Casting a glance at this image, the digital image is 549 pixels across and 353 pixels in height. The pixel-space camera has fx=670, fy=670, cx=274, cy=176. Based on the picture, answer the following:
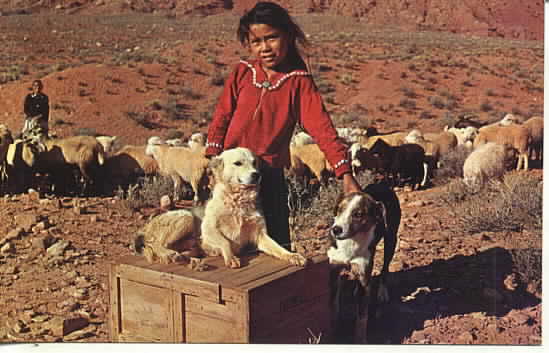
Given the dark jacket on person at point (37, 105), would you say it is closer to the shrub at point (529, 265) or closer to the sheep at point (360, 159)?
the sheep at point (360, 159)

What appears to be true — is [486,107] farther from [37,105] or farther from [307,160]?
[37,105]

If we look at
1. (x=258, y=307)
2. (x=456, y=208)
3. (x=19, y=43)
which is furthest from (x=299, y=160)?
(x=19, y=43)

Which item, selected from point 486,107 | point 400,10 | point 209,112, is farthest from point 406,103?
point 209,112

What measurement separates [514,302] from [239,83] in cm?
321

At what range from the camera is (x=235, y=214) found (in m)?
5.23

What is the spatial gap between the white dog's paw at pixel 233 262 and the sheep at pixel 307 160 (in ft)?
8.31

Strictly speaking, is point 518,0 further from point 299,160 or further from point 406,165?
point 299,160

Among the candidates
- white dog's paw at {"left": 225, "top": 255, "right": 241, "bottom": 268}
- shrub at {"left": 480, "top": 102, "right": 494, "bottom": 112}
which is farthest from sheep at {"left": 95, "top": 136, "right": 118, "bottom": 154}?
shrub at {"left": 480, "top": 102, "right": 494, "bottom": 112}

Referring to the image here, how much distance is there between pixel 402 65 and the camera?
29.1 feet

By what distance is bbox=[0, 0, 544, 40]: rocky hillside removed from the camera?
6.57 m

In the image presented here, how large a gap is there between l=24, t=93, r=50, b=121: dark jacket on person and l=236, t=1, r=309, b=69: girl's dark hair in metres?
2.65

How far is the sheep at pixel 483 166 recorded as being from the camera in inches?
308

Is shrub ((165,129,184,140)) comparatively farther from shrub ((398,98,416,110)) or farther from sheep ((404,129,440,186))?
shrub ((398,98,416,110))

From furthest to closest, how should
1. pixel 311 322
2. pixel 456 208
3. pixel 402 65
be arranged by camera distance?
pixel 402 65, pixel 456 208, pixel 311 322
